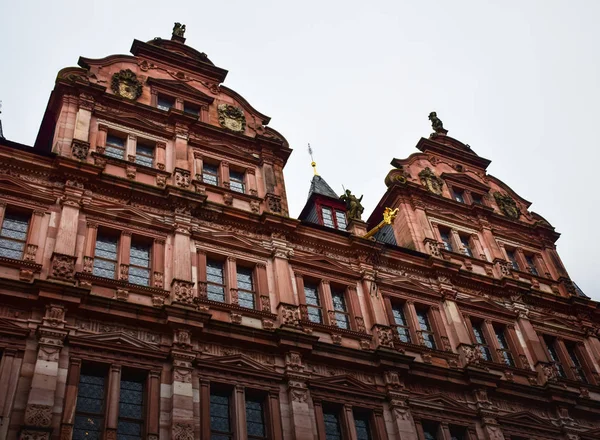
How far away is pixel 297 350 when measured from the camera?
20.9 metres

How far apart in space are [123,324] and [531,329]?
16952 millimetres

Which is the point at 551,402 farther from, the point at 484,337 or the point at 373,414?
the point at 373,414

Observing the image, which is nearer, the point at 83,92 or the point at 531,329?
the point at 83,92

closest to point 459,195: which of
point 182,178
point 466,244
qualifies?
point 466,244

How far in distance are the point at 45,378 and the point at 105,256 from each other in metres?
5.22

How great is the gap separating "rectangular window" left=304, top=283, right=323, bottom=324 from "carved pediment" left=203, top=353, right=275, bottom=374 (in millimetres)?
3431

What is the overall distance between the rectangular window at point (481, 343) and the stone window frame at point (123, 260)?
12.4m

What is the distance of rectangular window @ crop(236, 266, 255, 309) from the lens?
2232cm

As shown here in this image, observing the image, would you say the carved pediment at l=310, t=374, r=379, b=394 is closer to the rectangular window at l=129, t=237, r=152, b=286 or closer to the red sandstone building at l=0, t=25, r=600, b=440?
the red sandstone building at l=0, t=25, r=600, b=440

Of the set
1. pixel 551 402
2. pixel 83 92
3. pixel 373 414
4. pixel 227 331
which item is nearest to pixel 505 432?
pixel 551 402

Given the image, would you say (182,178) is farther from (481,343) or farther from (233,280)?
(481,343)

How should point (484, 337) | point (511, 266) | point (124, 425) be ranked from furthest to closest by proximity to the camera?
point (511, 266)
point (484, 337)
point (124, 425)

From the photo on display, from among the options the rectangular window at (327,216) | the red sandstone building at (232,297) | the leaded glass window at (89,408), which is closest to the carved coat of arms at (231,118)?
the red sandstone building at (232,297)

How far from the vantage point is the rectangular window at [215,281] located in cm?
2182
